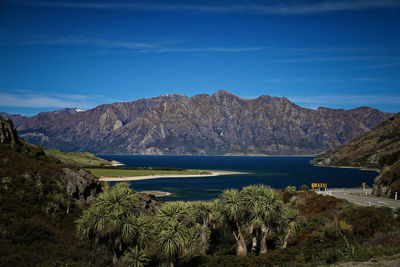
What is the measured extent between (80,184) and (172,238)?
29.5 meters

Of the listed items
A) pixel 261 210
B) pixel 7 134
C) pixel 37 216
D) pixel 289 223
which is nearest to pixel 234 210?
pixel 261 210

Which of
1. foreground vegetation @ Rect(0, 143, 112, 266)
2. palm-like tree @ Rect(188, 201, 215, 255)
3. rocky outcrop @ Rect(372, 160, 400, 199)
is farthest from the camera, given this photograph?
rocky outcrop @ Rect(372, 160, 400, 199)

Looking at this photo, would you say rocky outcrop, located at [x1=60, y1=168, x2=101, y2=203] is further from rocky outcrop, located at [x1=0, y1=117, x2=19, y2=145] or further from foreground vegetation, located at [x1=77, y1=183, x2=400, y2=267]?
foreground vegetation, located at [x1=77, y1=183, x2=400, y2=267]

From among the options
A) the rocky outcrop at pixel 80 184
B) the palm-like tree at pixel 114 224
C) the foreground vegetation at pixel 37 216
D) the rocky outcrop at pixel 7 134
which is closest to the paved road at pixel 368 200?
the palm-like tree at pixel 114 224

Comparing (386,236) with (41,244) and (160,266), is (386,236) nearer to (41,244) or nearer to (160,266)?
(160,266)

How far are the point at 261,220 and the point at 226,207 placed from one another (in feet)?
14.1

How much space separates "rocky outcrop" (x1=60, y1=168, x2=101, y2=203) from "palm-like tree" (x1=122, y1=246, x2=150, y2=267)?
2459 centimetres

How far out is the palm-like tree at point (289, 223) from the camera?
124 feet

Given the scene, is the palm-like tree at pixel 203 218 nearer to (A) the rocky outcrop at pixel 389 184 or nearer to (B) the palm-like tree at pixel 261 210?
(B) the palm-like tree at pixel 261 210

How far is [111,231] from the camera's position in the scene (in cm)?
2903

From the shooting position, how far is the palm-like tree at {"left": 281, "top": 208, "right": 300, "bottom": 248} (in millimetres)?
37812

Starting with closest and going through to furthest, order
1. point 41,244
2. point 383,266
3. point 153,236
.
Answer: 1. point 383,266
2. point 153,236
3. point 41,244

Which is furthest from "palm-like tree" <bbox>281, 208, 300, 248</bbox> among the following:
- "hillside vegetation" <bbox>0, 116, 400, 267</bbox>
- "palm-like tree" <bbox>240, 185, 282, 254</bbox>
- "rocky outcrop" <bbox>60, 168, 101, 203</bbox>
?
"rocky outcrop" <bbox>60, 168, 101, 203</bbox>

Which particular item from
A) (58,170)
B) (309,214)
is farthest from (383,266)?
(58,170)
